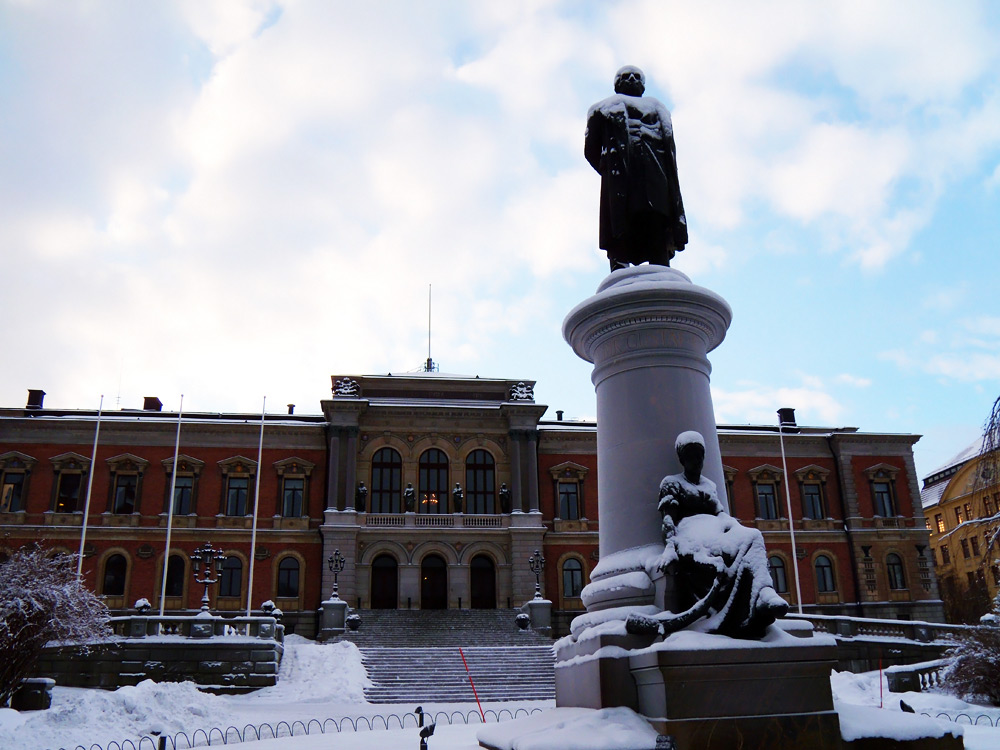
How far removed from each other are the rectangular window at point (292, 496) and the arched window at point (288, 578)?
234cm

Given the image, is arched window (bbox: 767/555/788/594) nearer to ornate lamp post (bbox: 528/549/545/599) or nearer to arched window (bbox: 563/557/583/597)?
arched window (bbox: 563/557/583/597)

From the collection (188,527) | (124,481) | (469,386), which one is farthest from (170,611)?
(469,386)

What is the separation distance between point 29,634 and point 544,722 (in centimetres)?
1229

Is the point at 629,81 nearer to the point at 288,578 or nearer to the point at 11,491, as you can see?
the point at 288,578

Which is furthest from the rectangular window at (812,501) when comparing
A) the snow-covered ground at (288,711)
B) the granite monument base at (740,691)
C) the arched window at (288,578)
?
the granite monument base at (740,691)

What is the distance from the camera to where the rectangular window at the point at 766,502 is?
45.1m

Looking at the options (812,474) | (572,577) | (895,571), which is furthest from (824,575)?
(572,577)

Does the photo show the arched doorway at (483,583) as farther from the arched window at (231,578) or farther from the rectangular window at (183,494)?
the rectangular window at (183,494)

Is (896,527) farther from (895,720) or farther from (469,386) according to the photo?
(895,720)

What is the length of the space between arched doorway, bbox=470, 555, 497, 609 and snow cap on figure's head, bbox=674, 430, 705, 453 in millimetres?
34131

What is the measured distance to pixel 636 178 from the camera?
9.80 metres

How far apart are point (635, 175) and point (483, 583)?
111 feet

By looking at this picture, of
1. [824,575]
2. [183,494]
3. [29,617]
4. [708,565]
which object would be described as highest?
[183,494]

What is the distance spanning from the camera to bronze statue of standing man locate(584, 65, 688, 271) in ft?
32.2
